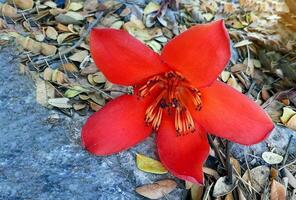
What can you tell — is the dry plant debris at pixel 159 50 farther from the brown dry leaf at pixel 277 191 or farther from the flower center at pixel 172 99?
the flower center at pixel 172 99

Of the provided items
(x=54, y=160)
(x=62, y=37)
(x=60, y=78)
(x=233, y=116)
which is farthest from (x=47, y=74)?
(x=233, y=116)

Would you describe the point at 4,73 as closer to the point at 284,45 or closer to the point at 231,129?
the point at 231,129

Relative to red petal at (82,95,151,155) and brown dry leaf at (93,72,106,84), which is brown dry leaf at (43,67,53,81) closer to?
brown dry leaf at (93,72,106,84)

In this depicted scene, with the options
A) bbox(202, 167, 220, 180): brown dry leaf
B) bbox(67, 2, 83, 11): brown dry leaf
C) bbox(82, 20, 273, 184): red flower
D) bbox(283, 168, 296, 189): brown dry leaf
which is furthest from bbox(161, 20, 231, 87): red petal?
bbox(67, 2, 83, 11): brown dry leaf

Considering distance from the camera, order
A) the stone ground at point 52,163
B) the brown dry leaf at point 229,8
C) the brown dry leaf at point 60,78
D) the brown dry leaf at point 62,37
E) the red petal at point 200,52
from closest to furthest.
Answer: the red petal at point 200,52, the stone ground at point 52,163, the brown dry leaf at point 60,78, the brown dry leaf at point 62,37, the brown dry leaf at point 229,8

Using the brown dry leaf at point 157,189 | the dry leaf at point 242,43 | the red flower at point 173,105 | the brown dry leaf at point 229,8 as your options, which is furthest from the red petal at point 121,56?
the brown dry leaf at point 229,8

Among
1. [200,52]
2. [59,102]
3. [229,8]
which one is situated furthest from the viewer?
[229,8]

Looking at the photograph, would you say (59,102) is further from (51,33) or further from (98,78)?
(51,33)
